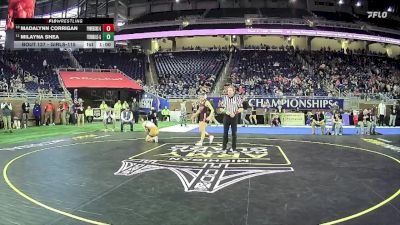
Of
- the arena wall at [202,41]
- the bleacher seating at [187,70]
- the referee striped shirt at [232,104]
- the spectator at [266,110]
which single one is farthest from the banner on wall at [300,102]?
the arena wall at [202,41]

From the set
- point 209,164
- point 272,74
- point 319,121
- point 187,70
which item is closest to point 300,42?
point 272,74

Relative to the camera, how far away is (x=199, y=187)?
21.2 ft

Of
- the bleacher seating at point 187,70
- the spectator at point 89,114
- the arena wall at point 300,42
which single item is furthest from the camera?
the arena wall at point 300,42

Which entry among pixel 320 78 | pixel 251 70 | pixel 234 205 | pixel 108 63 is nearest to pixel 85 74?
pixel 108 63

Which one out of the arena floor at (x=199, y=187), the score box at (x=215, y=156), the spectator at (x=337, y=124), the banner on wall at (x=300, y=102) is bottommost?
the arena floor at (x=199, y=187)

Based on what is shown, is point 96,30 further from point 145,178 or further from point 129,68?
point 129,68

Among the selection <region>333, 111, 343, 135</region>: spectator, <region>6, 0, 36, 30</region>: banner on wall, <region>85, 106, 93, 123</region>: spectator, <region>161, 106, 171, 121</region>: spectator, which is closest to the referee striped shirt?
<region>333, 111, 343, 135</region>: spectator

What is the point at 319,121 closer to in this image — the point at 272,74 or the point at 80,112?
the point at 80,112

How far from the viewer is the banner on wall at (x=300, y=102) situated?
2736cm

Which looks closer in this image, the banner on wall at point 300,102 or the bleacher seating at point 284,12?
the banner on wall at point 300,102
